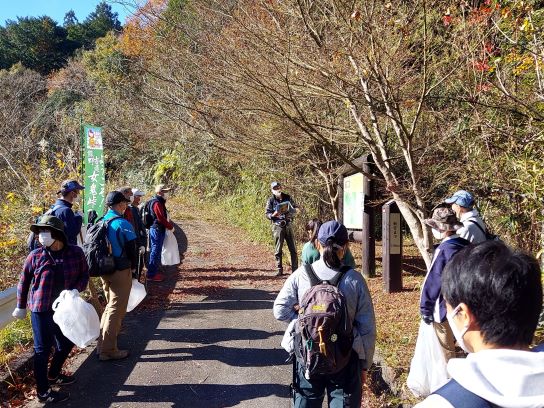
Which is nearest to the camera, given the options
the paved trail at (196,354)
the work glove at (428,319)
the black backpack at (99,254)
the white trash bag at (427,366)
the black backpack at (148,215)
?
the white trash bag at (427,366)

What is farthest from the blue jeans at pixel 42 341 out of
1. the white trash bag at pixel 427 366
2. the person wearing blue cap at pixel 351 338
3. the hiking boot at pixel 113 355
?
the white trash bag at pixel 427 366

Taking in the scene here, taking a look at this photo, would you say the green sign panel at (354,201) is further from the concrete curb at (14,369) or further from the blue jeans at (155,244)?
the concrete curb at (14,369)

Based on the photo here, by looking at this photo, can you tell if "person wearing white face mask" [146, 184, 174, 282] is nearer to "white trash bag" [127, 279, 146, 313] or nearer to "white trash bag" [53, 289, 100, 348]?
"white trash bag" [127, 279, 146, 313]

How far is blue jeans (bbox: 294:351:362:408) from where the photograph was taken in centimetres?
278

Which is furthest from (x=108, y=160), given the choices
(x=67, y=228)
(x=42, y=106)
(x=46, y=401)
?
(x=46, y=401)

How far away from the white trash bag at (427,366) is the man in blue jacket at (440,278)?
105 mm

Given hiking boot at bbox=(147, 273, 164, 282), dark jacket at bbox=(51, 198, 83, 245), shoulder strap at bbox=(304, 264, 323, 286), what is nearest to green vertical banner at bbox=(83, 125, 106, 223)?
hiking boot at bbox=(147, 273, 164, 282)

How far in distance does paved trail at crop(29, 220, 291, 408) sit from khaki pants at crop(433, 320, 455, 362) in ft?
4.88

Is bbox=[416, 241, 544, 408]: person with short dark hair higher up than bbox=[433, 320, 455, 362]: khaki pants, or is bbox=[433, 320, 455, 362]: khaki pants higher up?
bbox=[416, 241, 544, 408]: person with short dark hair

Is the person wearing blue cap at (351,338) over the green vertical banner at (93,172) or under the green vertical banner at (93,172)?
under

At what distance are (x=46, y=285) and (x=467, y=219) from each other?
3707 mm

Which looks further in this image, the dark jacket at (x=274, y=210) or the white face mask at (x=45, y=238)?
the dark jacket at (x=274, y=210)

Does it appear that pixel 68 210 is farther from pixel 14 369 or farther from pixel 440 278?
pixel 440 278

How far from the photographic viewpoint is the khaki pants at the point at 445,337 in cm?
358
